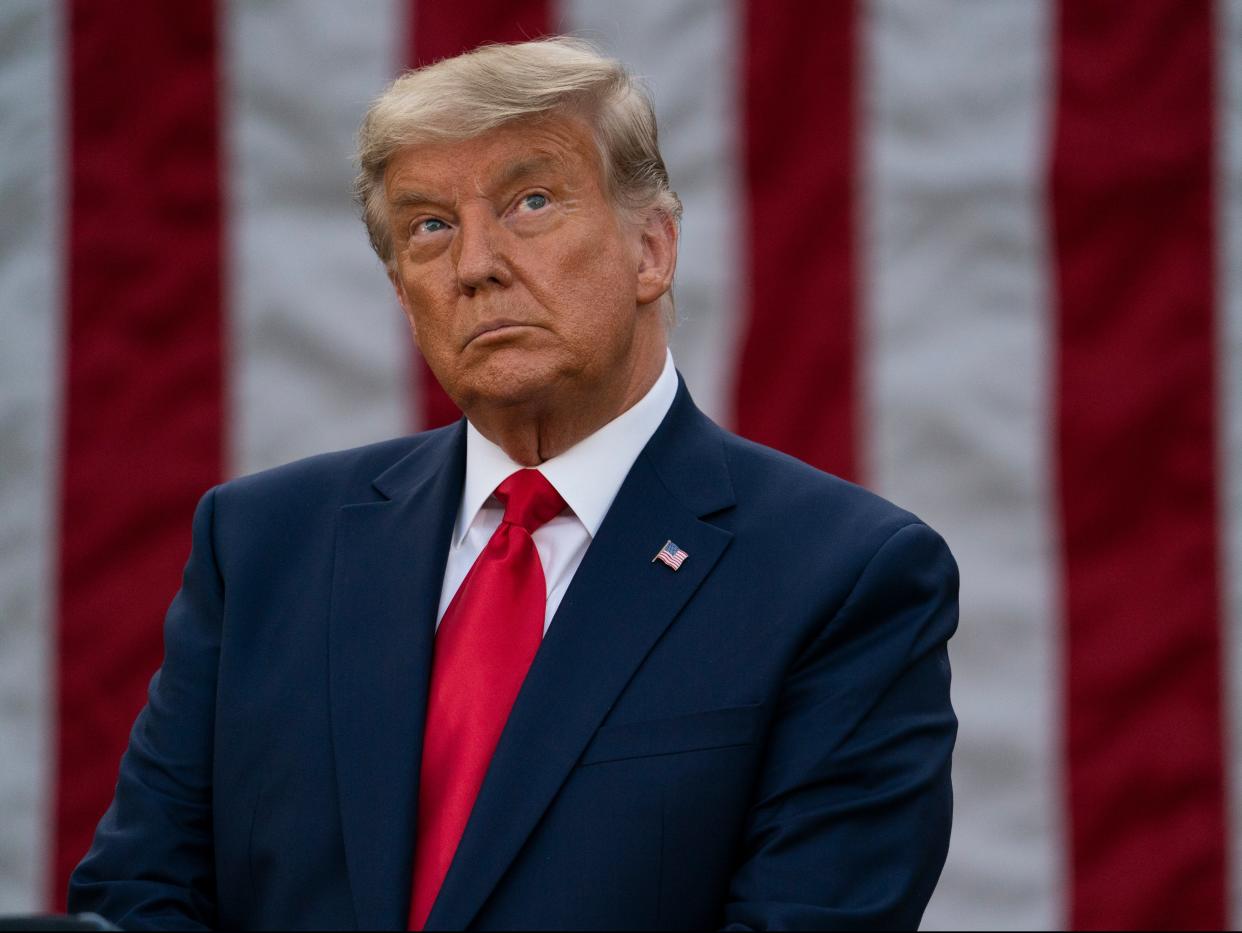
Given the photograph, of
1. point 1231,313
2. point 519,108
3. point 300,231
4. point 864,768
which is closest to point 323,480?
point 519,108

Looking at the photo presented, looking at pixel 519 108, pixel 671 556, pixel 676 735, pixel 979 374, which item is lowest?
pixel 676 735

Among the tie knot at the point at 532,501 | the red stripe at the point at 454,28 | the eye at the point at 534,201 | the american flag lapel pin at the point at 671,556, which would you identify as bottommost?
the american flag lapel pin at the point at 671,556

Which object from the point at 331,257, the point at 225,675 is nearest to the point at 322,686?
the point at 225,675

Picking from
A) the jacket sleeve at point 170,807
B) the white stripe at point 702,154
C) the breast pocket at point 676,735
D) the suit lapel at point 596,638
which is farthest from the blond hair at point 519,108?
the white stripe at point 702,154

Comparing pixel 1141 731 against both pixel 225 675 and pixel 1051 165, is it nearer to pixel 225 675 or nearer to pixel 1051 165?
pixel 1051 165

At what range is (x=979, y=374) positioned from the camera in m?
3.02

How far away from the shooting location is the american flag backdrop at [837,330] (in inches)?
117

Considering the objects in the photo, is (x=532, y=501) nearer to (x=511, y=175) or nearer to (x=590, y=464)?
(x=590, y=464)

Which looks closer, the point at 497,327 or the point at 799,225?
the point at 497,327

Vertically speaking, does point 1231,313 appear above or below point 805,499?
A: above

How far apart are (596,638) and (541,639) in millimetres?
80

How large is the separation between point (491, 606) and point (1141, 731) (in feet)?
5.32

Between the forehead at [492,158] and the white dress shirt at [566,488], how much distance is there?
11.7 inches

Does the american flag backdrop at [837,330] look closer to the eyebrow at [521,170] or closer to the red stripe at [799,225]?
the red stripe at [799,225]
